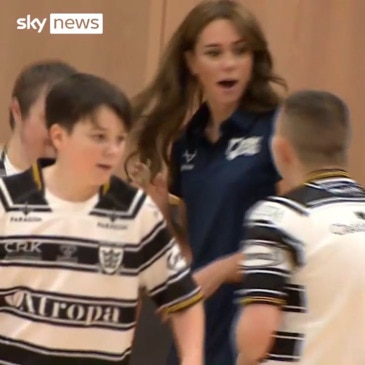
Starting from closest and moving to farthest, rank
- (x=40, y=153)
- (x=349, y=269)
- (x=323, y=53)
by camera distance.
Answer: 1. (x=349, y=269)
2. (x=40, y=153)
3. (x=323, y=53)

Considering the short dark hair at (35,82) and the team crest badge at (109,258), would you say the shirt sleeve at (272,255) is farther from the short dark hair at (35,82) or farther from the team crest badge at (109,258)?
the short dark hair at (35,82)

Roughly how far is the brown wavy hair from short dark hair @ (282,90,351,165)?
34 centimetres

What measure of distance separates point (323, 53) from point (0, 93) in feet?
2.80

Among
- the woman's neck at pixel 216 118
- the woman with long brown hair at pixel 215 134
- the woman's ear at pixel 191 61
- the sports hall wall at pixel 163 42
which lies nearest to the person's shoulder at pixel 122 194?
the woman with long brown hair at pixel 215 134

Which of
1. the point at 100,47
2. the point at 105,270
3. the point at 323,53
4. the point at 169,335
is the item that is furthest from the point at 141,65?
the point at 105,270

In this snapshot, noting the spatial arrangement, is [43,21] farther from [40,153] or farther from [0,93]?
[40,153]

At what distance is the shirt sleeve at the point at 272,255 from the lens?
1.27 m

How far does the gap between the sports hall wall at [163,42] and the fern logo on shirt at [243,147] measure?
648 mm

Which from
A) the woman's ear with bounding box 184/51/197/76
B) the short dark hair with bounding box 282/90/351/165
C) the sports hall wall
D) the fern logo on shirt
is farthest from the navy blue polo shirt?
the sports hall wall

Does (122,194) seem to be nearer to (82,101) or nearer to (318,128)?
(82,101)

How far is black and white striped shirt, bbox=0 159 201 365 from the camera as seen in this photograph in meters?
1.24

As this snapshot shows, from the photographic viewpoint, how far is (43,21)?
241cm

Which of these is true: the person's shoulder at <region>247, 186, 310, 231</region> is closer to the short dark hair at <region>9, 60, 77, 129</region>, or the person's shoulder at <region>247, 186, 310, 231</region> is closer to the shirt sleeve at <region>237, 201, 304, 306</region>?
the shirt sleeve at <region>237, 201, 304, 306</region>

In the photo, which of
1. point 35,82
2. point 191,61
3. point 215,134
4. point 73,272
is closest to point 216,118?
point 215,134
